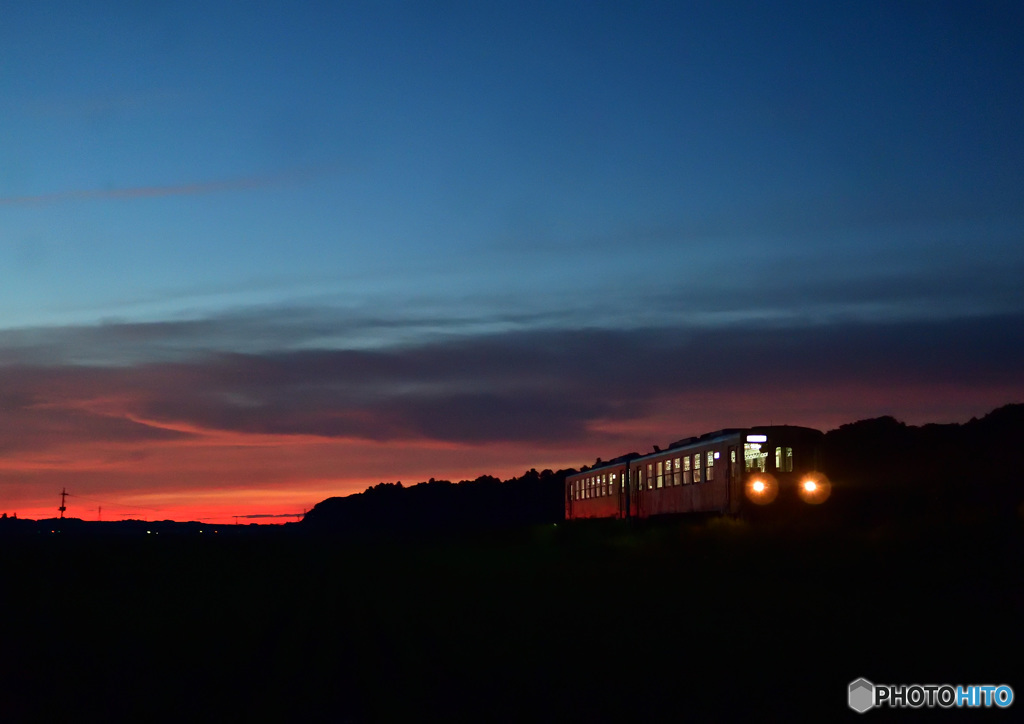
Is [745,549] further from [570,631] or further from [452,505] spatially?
[452,505]

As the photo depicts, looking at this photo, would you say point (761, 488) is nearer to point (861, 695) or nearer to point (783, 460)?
point (783, 460)

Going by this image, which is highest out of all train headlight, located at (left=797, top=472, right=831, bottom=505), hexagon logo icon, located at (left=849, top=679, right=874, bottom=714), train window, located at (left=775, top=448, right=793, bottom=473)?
train window, located at (left=775, top=448, right=793, bottom=473)

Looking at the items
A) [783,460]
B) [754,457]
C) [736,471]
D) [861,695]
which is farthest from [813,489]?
[861,695]

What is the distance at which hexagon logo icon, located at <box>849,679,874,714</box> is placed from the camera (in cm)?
976

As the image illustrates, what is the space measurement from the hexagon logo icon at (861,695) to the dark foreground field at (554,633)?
14 centimetres

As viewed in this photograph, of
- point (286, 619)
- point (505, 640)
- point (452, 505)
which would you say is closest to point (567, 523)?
point (286, 619)

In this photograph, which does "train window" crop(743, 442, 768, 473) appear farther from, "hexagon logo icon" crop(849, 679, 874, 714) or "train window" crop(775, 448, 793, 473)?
"hexagon logo icon" crop(849, 679, 874, 714)

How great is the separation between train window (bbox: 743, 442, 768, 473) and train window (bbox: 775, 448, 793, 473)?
374 mm

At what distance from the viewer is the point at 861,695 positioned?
1009 cm

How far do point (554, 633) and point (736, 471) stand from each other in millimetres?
17353

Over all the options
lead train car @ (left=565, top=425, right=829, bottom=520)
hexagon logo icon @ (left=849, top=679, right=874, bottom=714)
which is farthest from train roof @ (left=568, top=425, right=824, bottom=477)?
hexagon logo icon @ (left=849, top=679, right=874, bottom=714)

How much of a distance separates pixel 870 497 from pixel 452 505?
5352 inches

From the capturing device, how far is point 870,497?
50188 millimetres

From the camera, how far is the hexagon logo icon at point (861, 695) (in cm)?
976
